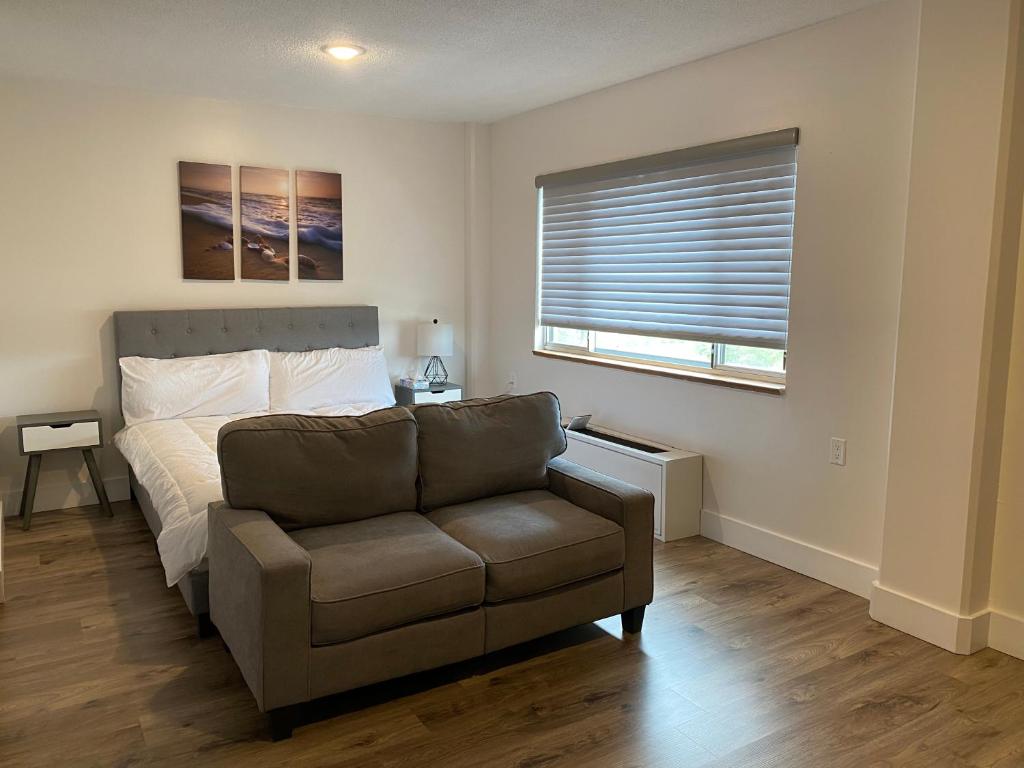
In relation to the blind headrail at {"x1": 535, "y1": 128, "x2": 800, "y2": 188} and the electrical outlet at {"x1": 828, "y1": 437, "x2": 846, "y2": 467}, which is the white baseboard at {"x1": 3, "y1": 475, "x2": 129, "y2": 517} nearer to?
the blind headrail at {"x1": 535, "y1": 128, "x2": 800, "y2": 188}

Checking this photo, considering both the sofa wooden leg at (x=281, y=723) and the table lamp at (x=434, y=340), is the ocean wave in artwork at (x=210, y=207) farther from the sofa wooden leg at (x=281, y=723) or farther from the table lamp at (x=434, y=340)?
the sofa wooden leg at (x=281, y=723)

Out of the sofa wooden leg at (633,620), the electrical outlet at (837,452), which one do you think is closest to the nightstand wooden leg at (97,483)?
the sofa wooden leg at (633,620)

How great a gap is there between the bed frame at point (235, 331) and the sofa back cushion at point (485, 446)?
175 cm

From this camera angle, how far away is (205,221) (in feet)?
15.8

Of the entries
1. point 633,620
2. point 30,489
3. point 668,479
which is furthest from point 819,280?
point 30,489

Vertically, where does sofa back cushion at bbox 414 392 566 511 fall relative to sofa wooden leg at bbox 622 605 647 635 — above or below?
above

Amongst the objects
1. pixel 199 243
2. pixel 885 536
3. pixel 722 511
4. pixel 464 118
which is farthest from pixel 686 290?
A: pixel 199 243

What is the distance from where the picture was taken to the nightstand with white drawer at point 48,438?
414cm

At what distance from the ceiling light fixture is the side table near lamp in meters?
2.00

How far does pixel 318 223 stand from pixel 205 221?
701 millimetres

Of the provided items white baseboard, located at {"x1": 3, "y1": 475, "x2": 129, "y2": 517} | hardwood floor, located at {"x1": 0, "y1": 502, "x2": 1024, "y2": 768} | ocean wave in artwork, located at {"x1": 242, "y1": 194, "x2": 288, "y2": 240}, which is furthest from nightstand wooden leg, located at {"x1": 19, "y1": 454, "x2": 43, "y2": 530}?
ocean wave in artwork, located at {"x1": 242, "y1": 194, "x2": 288, "y2": 240}

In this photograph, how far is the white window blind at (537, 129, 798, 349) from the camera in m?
3.69

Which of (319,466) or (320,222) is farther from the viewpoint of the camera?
(320,222)

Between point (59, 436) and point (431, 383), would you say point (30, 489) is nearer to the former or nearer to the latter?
point (59, 436)
